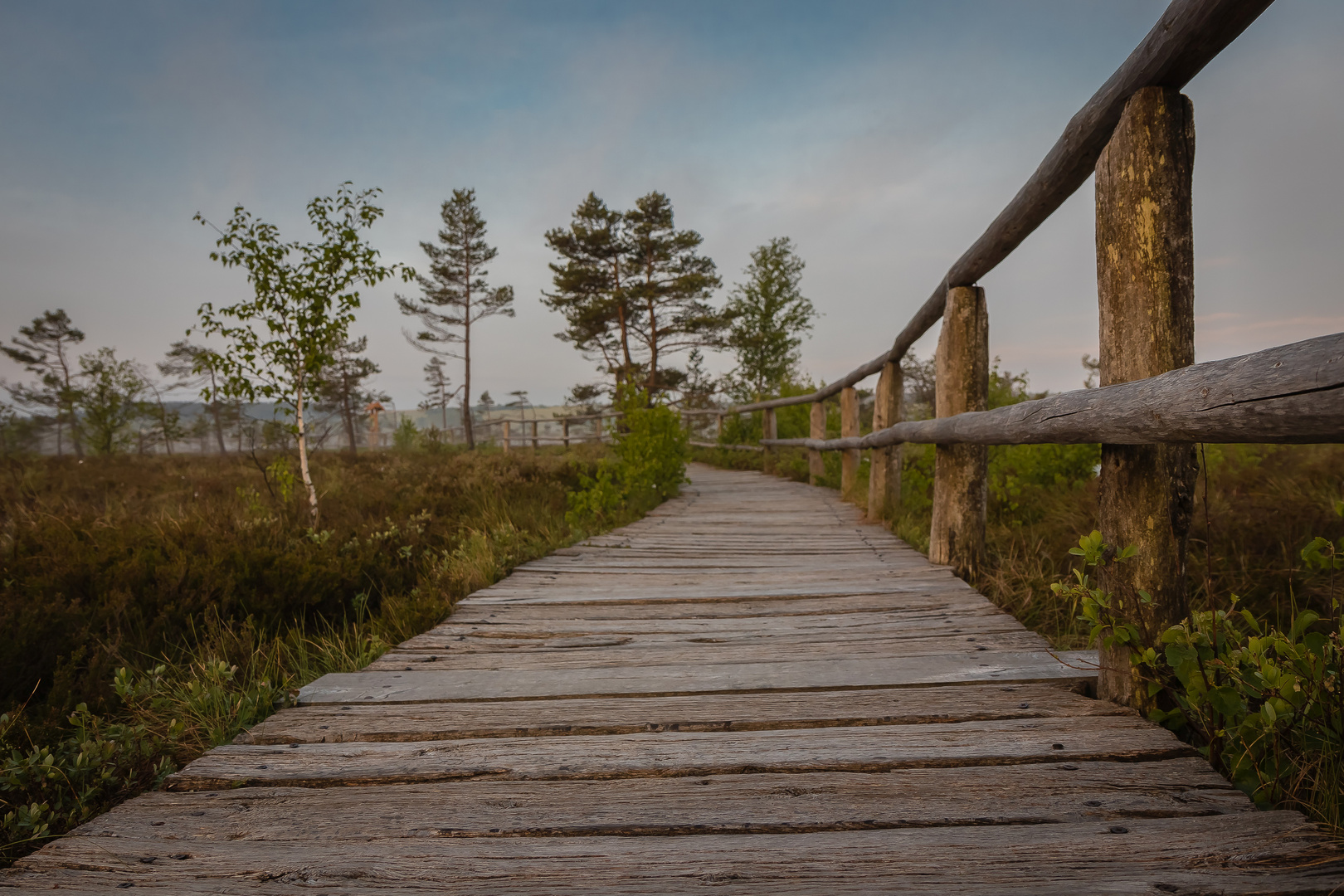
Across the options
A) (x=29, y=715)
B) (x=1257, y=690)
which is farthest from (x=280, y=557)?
(x=1257, y=690)

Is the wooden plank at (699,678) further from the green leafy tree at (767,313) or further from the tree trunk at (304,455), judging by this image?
the green leafy tree at (767,313)

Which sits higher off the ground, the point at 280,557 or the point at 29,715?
the point at 280,557

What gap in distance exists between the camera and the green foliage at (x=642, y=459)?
616cm

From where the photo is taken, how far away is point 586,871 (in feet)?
3.41

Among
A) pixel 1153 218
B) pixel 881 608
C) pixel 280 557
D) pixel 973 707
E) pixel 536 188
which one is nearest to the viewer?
pixel 1153 218

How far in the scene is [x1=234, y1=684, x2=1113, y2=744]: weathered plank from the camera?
5.25 feet

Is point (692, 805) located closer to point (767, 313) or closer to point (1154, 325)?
point (1154, 325)

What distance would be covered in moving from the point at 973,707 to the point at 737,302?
26393mm

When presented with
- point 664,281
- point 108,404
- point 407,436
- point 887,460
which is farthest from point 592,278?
point 887,460

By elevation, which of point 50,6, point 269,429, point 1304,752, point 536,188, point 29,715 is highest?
point 536,188

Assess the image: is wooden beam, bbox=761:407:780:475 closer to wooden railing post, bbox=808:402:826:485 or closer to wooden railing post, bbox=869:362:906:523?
wooden railing post, bbox=808:402:826:485

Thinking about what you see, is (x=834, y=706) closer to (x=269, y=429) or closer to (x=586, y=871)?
(x=586, y=871)

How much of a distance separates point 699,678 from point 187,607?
112 inches

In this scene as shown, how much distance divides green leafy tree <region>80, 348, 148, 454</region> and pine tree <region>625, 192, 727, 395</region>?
15934 millimetres
